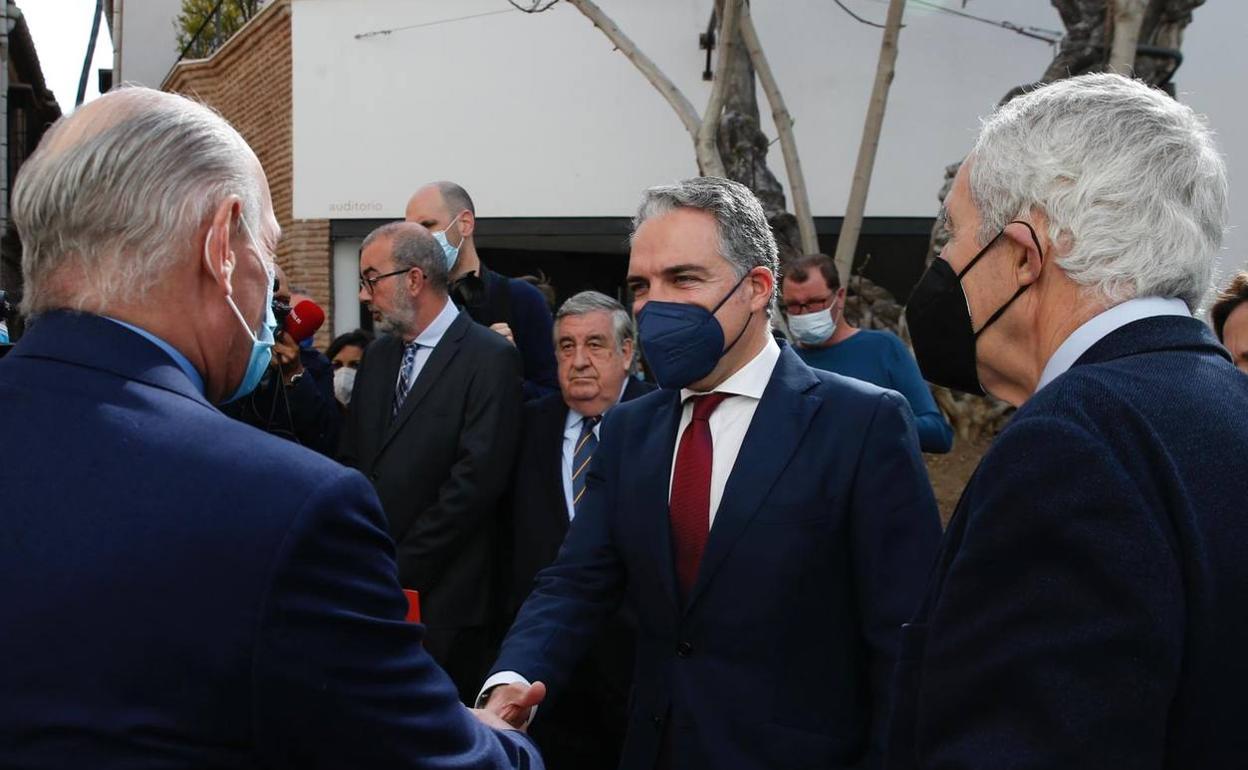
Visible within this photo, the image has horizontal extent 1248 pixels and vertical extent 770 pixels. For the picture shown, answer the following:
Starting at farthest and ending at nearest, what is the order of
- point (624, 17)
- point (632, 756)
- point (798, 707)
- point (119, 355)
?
point (624, 17), point (632, 756), point (798, 707), point (119, 355)

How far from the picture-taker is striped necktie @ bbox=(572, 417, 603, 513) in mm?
4191

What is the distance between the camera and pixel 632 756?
105 inches

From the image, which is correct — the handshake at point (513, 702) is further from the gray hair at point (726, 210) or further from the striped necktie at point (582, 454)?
the striped necktie at point (582, 454)

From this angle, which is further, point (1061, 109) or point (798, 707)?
point (798, 707)

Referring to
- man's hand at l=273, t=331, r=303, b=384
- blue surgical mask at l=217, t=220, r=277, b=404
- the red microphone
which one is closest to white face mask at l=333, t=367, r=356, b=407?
the red microphone

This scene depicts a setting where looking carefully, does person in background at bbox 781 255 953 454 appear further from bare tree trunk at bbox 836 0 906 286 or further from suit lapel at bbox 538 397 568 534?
bare tree trunk at bbox 836 0 906 286

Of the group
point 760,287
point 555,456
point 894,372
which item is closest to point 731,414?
point 760,287

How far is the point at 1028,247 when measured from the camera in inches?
66.9

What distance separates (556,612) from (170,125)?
1.56 m

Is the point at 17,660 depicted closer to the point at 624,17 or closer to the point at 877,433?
the point at 877,433

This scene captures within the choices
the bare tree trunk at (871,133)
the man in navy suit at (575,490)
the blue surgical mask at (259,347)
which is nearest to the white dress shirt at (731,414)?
the blue surgical mask at (259,347)

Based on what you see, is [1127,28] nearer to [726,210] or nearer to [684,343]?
[726,210]

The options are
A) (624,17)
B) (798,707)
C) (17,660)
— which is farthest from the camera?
(624,17)

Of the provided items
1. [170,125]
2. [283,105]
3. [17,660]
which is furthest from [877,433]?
[283,105]
